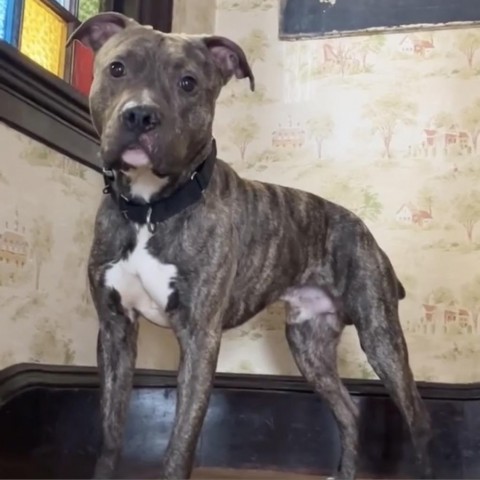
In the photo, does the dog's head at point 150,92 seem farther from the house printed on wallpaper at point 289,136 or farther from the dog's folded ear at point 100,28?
the house printed on wallpaper at point 289,136

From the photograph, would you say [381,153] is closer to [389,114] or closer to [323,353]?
[389,114]

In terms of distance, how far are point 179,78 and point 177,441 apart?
710 mm

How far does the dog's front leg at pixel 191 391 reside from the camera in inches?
62.0

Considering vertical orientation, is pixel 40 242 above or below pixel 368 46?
below

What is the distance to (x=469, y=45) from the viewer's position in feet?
9.40

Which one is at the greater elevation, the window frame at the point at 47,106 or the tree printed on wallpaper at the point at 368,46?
the tree printed on wallpaper at the point at 368,46

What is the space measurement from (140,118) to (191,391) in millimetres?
545

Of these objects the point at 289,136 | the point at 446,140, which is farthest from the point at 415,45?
the point at 289,136

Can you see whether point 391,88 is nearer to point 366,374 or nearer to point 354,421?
point 366,374

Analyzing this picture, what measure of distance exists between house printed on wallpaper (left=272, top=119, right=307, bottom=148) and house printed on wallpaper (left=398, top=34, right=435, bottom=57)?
463 mm

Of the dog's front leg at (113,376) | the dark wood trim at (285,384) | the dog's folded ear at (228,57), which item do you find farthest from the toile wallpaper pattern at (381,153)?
the dog's folded ear at (228,57)

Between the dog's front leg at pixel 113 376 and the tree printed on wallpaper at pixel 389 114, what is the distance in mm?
1452

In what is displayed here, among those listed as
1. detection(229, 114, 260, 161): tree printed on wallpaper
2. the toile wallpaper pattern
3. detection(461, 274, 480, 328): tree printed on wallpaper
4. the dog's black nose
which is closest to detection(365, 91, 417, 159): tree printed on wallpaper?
the toile wallpaper pattern

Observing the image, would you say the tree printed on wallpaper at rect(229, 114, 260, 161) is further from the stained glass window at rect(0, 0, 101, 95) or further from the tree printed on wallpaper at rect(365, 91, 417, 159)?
the stained glass window at rect(0, 0, 101, 95)
